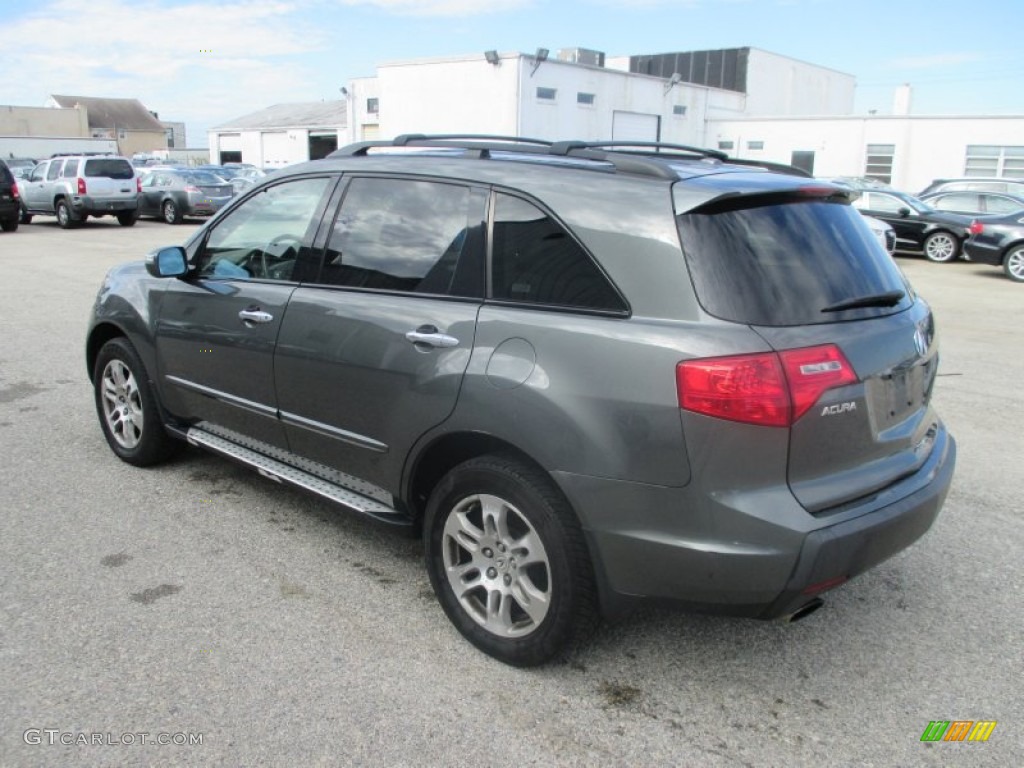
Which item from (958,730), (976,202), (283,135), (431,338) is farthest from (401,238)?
(283,135)

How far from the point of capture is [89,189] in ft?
72.7

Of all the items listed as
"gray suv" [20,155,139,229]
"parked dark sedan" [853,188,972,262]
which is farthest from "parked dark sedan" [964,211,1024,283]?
"gray suv" [20,155,139,229]

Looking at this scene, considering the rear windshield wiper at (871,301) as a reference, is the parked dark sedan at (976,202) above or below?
above

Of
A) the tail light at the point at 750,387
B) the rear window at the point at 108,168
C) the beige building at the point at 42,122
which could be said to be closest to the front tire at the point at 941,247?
the tail light at the point at 750,387

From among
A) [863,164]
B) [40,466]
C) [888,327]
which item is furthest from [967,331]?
[863,164]

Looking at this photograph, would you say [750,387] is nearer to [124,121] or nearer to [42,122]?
[42,122]

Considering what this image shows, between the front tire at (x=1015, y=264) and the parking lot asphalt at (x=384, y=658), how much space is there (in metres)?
12.6

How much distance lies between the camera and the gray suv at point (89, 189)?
22.2 m

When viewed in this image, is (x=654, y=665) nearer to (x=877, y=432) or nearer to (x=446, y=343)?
(x=877, y=432)

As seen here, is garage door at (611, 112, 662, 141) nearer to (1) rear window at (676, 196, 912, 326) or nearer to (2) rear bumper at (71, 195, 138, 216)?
(2) rear bumper at (71, 195, 138, 216)

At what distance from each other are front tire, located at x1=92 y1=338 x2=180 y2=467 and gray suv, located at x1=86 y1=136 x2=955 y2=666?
4.15 feet

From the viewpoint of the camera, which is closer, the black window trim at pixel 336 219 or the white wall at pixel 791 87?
the black window trim at pixel 336 219

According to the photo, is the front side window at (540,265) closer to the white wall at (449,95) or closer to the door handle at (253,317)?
the door handle at (253,317)

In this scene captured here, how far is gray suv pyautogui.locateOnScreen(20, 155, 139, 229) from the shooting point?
2220 centimetres
